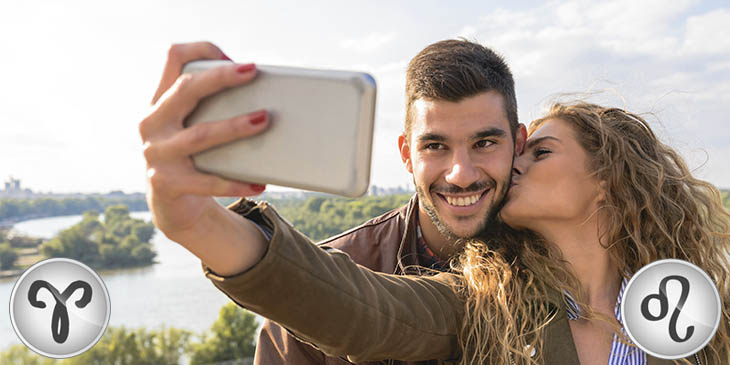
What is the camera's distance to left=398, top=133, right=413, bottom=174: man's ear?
3.24 meters

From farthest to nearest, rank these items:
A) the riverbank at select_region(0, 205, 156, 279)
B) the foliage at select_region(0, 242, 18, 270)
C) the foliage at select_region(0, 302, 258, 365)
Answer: the riverbank at select_region(0, 205, 156, 279) → the foliage at select_region(0, 242, 18, 270) → the foliage at select_region(0, 302, 258, 365)

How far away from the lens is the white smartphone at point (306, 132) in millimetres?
1227

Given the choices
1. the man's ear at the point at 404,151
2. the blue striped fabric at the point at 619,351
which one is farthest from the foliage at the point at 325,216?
the blue striped fabric at the point at 619,351

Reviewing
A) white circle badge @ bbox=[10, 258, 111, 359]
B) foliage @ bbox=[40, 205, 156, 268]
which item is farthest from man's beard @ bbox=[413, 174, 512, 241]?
foliage @ bbox=[40, 205, 156, 268]

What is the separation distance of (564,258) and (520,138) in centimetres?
63

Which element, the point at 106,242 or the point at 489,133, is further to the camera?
the point at 106,242

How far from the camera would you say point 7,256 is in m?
45.6

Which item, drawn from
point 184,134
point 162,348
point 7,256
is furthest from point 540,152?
point 7,256

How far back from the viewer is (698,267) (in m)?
3.14

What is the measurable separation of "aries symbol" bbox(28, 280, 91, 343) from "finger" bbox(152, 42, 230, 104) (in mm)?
2073

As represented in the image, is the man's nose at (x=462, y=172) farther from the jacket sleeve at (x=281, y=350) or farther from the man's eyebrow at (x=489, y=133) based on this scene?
the jacket sleeve at (x=281, y=350)

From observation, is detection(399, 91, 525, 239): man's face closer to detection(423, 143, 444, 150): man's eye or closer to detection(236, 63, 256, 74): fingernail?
detection(423, 143, 444, 150): man's eye

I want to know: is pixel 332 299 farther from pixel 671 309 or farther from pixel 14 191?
pixel 14 191

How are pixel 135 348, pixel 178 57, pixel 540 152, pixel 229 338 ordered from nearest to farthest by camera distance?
pixel 178 57 → pixel 540 152 → pixel 135 348 → pixel 229 338
